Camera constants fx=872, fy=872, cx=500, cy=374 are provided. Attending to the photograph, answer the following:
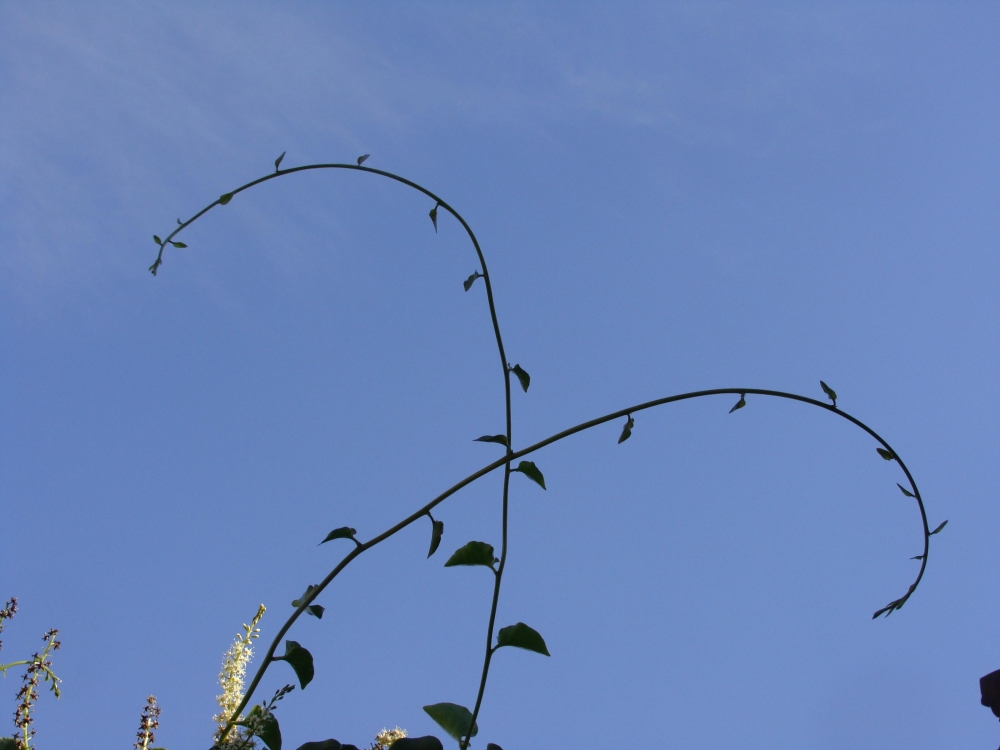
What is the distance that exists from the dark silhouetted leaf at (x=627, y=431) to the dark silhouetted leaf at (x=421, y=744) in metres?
0.64

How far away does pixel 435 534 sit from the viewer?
5.27 ft

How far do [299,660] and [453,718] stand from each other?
0.30 meters

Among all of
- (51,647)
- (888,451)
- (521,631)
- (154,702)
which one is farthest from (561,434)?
(51,647)

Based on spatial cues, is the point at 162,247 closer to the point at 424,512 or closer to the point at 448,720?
the point at 424,512

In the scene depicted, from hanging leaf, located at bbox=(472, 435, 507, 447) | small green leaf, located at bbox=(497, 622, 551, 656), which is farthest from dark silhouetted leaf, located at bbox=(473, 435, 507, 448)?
small green leaf, located at bbox=(497, 622, 551, 656)

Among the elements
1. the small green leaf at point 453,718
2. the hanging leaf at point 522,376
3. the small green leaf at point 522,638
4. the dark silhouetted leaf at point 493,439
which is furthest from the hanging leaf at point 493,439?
the small green leaf at point 453,718

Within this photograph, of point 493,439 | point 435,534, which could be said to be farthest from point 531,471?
point 435,534

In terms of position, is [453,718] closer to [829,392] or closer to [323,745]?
[323,745]

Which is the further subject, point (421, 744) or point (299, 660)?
point (299, 660)

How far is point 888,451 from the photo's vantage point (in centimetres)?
181

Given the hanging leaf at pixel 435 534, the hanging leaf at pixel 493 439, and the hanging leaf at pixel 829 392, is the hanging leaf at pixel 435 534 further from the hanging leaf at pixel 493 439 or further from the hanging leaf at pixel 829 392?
the hanging leaf at pixel 829 392

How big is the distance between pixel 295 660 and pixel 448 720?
30 centimetres

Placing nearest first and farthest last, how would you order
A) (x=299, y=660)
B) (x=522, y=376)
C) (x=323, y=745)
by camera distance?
(x=323, y=745) → (x=299, y=660) → (x=522, y=376)

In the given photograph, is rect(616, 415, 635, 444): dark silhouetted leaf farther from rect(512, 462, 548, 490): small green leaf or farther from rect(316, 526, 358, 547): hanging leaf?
rect(316, 526, 358, 547): hanging leaf
